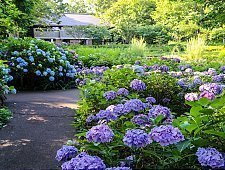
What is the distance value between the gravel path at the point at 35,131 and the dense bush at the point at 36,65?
3.30ft

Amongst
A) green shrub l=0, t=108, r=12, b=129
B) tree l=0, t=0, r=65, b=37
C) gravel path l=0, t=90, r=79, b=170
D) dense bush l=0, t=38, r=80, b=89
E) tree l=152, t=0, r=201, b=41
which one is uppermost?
tree l=152, t=0, r=201, b=41

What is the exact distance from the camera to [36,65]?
22.6 feet

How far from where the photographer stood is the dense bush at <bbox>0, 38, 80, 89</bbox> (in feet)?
22.1

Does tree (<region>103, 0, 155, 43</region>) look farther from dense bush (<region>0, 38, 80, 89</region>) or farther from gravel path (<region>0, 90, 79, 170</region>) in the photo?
gravel path (<region>0, 90, 79, 170</region>)

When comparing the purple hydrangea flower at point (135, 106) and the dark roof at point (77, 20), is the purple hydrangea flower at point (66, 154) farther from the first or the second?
the dark roof at point (77, 20)

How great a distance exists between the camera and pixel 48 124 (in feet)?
13.2

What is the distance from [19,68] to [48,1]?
9.55 metres

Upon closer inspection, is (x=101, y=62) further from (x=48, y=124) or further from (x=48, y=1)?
(x=48, y=1)

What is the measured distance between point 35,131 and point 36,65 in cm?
343

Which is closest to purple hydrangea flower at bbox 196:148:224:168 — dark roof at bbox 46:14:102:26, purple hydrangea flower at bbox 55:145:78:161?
purple hydrangea flower at bbox 55:145:78:161

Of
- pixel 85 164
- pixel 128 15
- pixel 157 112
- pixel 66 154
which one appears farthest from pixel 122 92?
pixel 128 15

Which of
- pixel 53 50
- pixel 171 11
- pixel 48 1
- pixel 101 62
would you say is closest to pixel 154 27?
pixel 171 11

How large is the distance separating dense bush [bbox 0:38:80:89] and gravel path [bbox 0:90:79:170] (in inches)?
39.6

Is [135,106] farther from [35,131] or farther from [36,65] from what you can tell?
[36,65]
